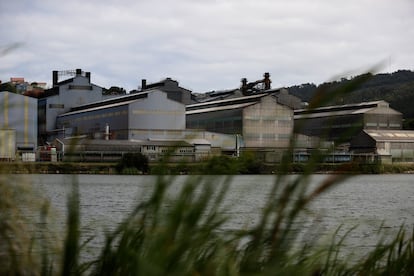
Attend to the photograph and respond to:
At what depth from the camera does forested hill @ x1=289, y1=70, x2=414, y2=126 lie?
5.41 ft

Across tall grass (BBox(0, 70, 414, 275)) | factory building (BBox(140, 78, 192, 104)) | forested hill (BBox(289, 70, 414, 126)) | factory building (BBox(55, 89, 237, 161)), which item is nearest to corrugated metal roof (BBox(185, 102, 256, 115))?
factory building (BBox(55, 89, 237, 161))

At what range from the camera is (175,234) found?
168 centimetres

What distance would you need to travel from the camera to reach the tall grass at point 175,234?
1.53 meters

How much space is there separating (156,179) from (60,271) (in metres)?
0.49

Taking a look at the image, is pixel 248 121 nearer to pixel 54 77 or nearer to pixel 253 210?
pixel 54 77

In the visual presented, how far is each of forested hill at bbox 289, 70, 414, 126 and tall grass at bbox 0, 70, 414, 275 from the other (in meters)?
0.17

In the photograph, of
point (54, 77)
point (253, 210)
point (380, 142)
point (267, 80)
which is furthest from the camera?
point (267, 80)

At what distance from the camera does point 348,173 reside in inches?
58.1

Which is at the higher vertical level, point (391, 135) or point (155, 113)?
point (155, 113)

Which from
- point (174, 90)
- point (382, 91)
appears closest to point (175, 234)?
point (174, 90)

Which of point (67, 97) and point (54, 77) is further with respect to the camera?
point (54, 77)

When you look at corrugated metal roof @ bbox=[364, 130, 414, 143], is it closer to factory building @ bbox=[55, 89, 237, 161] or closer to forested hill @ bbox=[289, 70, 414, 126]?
forested hill @ bbox=[289, 70, 414, 126]

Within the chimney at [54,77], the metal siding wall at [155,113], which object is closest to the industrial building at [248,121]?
the metal siding wall at [155,113]

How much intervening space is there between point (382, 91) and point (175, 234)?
10469 cm
